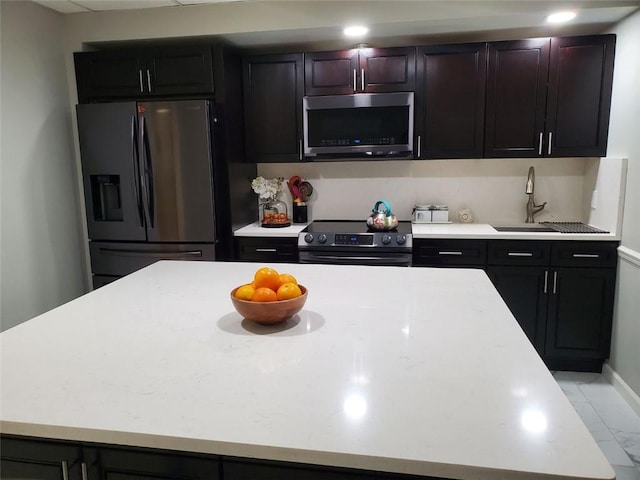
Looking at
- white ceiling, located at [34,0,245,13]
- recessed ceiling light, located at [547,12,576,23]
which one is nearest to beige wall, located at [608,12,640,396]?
recessed ceiling light, located at [547,12,576,23]

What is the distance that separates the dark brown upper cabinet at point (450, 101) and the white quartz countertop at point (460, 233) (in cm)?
52

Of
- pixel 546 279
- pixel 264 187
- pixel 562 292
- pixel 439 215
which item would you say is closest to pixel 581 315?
pixel 562 292

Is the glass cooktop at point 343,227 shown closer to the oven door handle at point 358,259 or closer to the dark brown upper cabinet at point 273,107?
the oven door handle at point 358,259

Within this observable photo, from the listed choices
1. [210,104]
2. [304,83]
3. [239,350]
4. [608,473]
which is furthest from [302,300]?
[304,83]

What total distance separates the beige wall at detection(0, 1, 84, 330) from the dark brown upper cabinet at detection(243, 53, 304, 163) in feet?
4.37

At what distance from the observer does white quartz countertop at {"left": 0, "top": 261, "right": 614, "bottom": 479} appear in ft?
2.63

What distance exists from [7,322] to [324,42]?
2.86 metres

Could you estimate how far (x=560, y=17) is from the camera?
2.78m

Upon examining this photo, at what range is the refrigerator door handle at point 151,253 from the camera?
124 inches

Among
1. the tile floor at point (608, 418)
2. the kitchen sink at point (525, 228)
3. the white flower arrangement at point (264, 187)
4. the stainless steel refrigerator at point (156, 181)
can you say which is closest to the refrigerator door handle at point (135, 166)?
the stainless steel refrigerator at point (156, 181)

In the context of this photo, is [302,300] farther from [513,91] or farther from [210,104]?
[513,91]

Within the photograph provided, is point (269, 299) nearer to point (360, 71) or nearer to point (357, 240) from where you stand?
point (357, 240)

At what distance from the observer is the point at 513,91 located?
311 cm

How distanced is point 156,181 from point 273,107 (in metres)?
1.03
